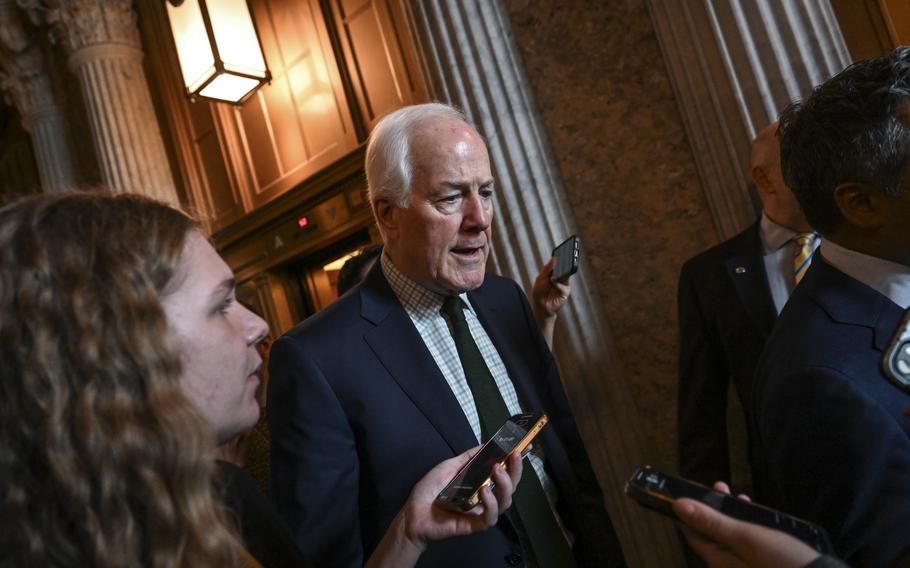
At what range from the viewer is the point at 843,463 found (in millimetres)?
1319

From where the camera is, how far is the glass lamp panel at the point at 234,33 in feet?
13.0

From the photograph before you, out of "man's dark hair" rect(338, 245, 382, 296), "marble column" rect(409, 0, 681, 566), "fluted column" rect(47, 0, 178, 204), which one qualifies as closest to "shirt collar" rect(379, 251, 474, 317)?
"man's dark hair" rect(338, 245, 382, 296)

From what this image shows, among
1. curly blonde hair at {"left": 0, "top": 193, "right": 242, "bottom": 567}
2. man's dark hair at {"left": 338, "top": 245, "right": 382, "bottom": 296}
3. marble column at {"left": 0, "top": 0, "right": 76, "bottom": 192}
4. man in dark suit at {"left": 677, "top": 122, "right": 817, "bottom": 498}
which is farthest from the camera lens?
marble column at {"left": 0, "top": 0, "right": 76, "bottom": 192}

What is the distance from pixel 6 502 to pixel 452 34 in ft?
9.54

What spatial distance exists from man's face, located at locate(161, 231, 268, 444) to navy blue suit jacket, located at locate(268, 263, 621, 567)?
582mm

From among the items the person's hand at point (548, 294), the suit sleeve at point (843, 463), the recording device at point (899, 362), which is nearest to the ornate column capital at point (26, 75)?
the person's hand at point (548, 294)

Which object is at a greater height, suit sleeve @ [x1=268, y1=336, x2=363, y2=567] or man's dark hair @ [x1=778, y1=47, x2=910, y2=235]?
man's dark hair @ [x1=778, y1=47, x2=910, y2=235]

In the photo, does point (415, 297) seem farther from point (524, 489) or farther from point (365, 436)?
point (524, 489)

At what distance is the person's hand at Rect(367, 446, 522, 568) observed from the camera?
1389mm

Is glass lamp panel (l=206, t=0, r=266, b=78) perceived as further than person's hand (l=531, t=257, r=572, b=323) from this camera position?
Yes

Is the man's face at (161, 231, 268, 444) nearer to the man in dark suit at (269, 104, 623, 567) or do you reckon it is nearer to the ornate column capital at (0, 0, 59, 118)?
the man in dark suit at (269, 104, 623, 567)

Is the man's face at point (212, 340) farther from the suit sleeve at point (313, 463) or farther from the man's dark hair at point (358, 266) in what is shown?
the man's dark hair at point (358, 266)

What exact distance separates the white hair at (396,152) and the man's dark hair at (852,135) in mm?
920

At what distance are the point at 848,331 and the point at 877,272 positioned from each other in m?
0.19
